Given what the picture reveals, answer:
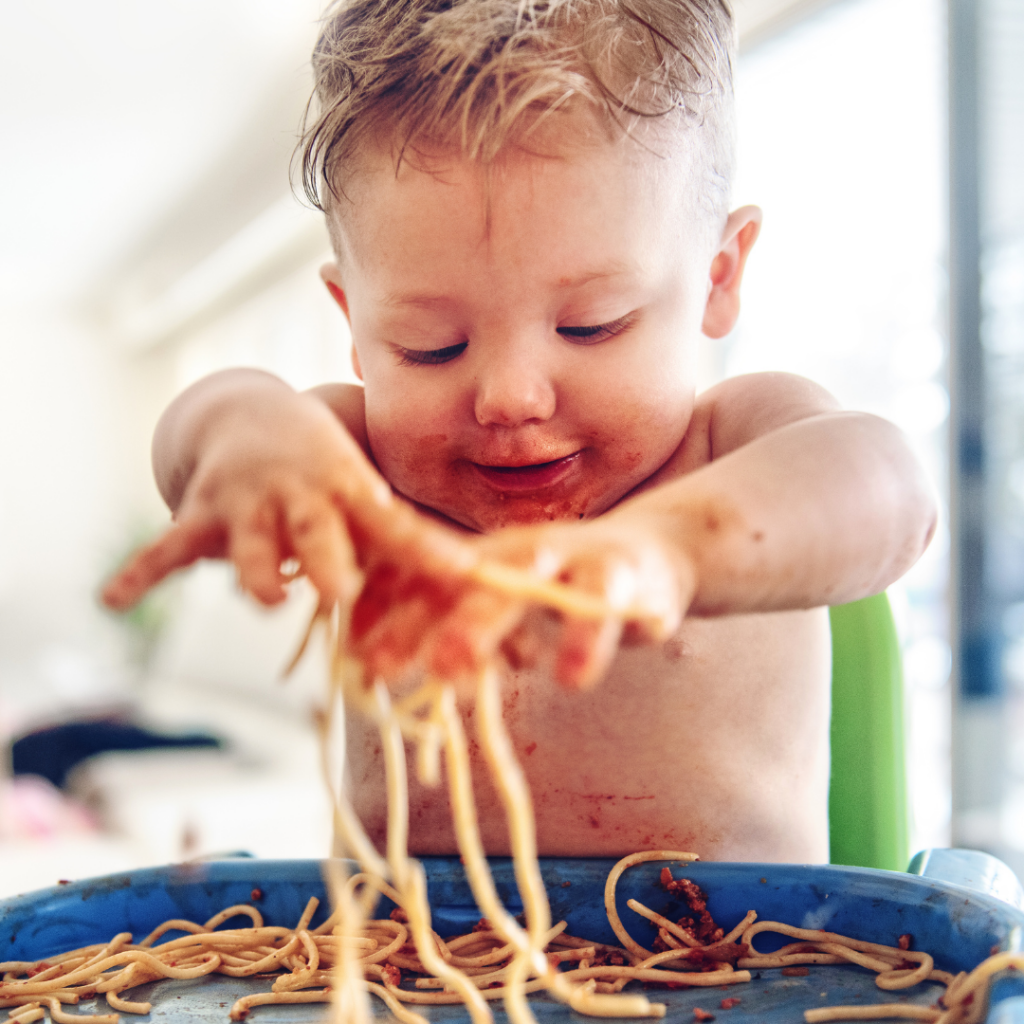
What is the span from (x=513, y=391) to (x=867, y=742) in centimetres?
38

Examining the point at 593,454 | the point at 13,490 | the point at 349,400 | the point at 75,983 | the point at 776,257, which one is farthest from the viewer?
the point at 13,490

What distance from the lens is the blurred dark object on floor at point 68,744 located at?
2.65 m

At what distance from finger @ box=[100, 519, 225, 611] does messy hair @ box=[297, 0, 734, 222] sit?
278mm

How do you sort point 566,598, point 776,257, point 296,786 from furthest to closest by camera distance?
point 296,786, point 776,257, point 566,598

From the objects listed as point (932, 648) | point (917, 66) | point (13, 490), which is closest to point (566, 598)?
point (932, 648)

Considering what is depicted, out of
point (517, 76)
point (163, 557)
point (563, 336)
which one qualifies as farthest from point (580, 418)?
point (163, 557)

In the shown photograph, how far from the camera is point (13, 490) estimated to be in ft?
16.8

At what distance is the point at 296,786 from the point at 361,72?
1855mm

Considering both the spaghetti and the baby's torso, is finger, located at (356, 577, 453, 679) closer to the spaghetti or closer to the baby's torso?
the spaghetti

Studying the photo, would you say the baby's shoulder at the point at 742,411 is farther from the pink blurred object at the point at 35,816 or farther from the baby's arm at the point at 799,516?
the pink blurred object at the point at 35,816

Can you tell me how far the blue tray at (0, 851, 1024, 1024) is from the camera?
422 millimetres

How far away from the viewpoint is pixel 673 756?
605mm

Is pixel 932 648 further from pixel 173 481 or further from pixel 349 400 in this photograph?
pixel 173 481

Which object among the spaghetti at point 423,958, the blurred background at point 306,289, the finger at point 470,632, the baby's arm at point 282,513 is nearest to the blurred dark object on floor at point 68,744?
the blurred background at point 306,289
